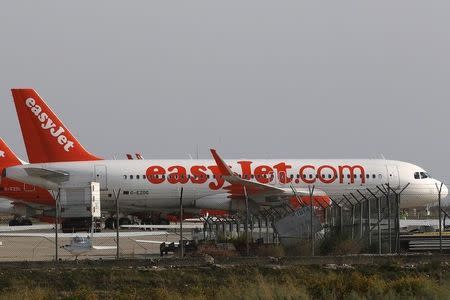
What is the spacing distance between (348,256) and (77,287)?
6.66 meters

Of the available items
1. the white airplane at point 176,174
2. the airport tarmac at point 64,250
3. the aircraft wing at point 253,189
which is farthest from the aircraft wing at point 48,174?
the airport tarmac at point 64,250

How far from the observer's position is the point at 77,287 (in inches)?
866

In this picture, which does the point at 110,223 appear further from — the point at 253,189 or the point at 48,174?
the point at 253,189

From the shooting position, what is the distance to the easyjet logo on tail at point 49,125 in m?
56.4

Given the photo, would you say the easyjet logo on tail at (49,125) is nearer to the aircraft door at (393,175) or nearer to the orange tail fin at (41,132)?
the orange tail fin at (41,132)

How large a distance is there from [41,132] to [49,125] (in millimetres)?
575

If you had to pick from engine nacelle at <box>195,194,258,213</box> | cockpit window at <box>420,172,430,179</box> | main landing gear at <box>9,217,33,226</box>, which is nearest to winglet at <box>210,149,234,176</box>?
engine nacelle at <box>195,194,258,213</box>

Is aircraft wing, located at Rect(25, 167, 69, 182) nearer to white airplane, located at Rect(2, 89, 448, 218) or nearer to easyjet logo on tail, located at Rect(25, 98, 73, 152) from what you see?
white airplane, located at Rect(2, 89, 448, 218)

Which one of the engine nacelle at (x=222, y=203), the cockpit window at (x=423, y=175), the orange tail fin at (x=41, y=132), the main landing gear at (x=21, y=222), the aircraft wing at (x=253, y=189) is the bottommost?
the main landing gear at (x=21, y=222)

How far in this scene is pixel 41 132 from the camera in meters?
→ 56.2

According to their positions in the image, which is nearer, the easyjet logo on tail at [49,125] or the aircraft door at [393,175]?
the aircraft door at [393,175]

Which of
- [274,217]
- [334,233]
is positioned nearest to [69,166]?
[274,217]

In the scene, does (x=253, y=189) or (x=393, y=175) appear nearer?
(x=253, y=189)

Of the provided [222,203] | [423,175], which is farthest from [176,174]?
[423,175]
